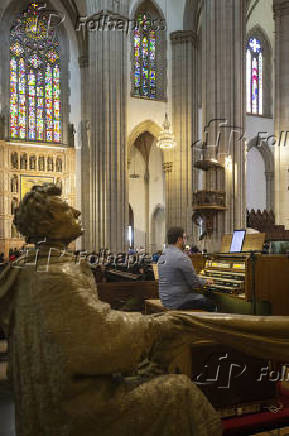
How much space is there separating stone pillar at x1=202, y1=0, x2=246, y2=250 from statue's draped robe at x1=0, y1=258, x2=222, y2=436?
1076cm

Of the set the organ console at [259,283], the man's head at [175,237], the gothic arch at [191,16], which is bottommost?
the organ console at [259,283]

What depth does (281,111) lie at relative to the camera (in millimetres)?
16797

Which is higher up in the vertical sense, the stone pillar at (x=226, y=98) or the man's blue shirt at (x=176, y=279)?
the stone pillar at (x=226, y=98)

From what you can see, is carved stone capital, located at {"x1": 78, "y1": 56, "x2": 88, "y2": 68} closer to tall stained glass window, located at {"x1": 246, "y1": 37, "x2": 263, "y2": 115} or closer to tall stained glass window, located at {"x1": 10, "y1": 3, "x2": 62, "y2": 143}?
tall stained glass window, located at {"x1": 10, "y1": 3, "x2": 62, "y2": 143}

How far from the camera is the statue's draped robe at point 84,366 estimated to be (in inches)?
54.7

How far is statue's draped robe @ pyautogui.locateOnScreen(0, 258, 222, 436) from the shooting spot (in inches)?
54.7

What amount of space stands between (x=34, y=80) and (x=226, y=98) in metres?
12.7

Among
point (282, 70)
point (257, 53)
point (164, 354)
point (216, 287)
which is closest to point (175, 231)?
point (216, 287)

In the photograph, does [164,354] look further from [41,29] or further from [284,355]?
[41,29]

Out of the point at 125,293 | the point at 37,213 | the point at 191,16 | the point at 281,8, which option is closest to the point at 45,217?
the point at 37,213

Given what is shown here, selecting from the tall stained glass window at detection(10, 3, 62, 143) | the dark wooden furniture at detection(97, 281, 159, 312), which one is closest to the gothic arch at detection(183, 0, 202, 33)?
the tall stained glass window at detection(10, 3, 62, 143)

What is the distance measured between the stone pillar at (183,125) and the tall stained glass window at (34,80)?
6.25 meters

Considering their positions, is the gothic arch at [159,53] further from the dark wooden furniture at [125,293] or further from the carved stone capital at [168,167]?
the dark wooden furniture at [125,293]

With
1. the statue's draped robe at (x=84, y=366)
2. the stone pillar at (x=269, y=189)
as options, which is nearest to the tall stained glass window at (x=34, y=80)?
the stone pillar at (x=269, y=189)
